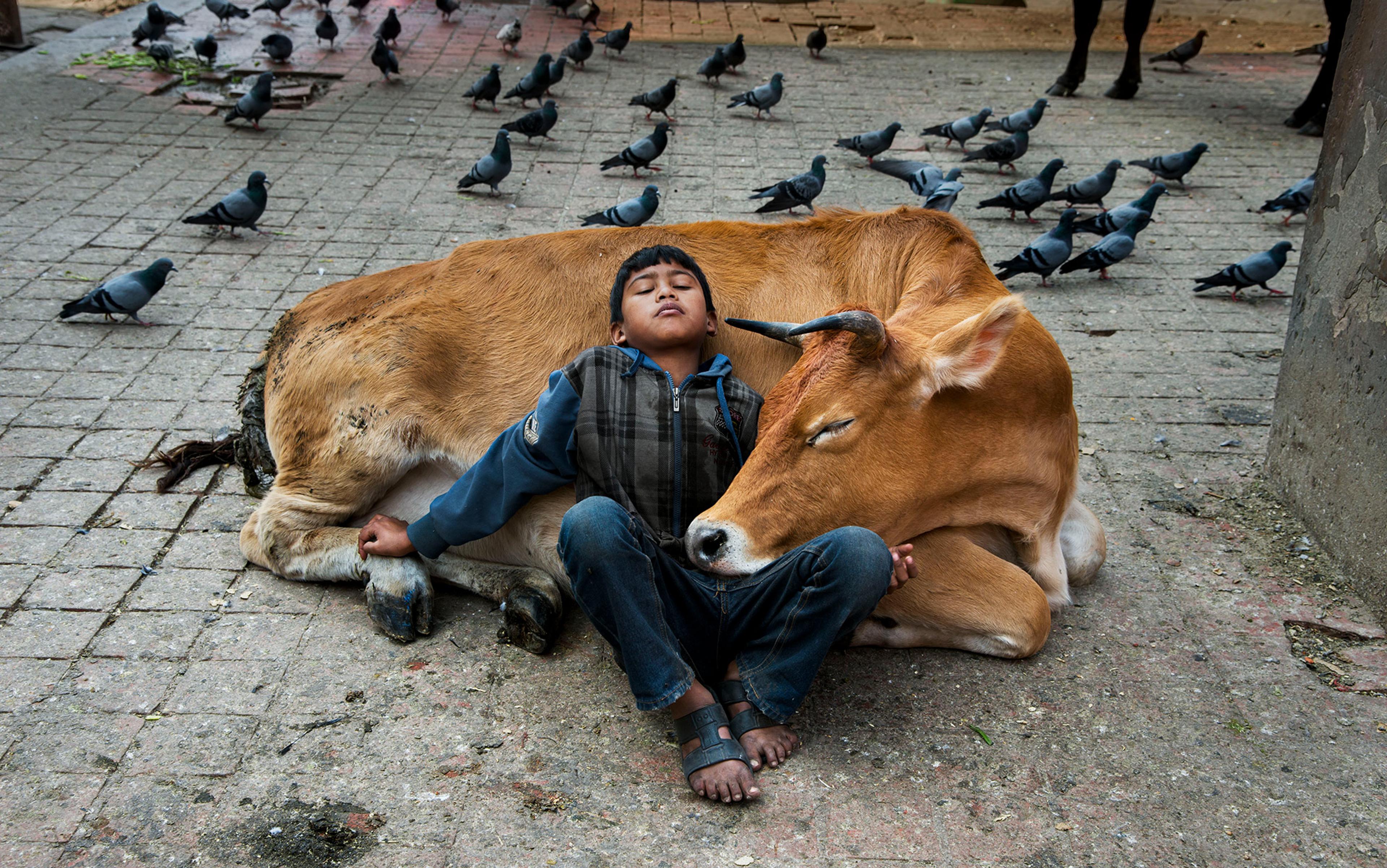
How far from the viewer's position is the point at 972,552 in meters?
3.58

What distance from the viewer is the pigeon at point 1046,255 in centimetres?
704

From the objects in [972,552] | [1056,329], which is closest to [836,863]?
[972,552]

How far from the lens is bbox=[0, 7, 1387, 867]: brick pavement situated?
2881 mm

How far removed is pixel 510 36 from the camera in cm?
1214

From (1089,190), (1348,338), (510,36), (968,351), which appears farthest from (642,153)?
(968,351)

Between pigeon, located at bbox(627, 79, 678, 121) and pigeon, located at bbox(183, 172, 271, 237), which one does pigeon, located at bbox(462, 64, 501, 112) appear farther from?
pigeon, located at bbox(183, 172, 271, 237)

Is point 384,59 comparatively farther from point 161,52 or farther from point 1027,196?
point 1027,196

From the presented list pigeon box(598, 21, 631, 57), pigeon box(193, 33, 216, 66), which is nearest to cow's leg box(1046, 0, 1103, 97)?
pigeon box(598, 21, 631, 57)

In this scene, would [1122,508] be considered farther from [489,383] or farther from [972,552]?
[489,383]

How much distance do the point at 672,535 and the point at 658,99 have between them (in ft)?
24.6

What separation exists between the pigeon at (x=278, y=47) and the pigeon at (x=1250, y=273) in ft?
29.3

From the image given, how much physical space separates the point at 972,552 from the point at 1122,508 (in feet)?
4.53

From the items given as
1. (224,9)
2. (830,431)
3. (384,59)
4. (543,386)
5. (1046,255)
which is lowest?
(1046,255)

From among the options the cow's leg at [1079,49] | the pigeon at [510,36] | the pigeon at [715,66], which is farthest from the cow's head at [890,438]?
the pigeon at [510,36]
